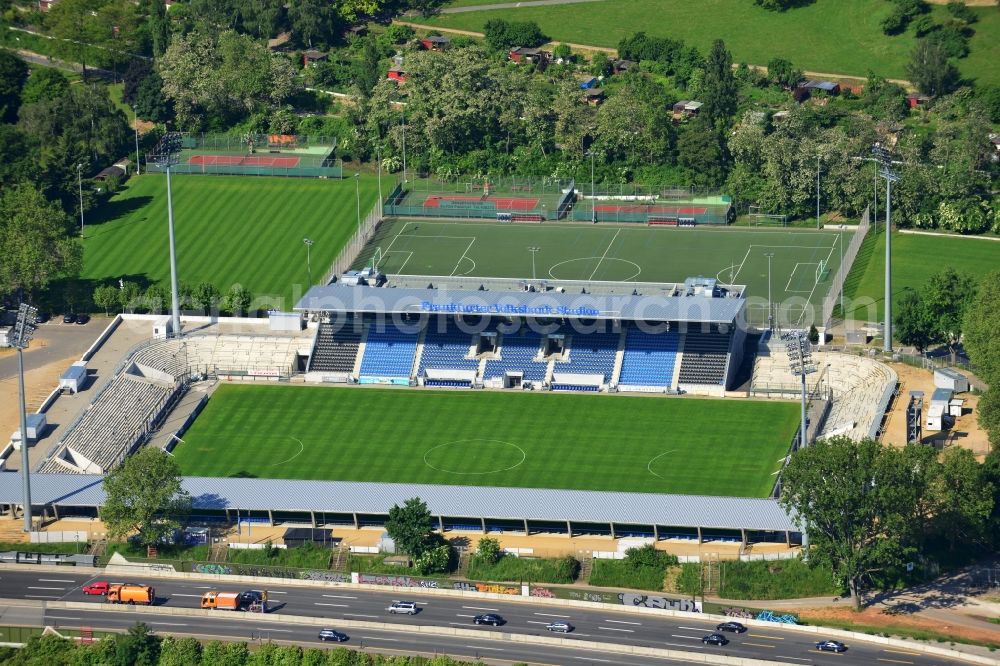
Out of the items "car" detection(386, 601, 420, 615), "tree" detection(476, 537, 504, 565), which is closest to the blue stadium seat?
"tree" detection(476, 537, 504, 565)

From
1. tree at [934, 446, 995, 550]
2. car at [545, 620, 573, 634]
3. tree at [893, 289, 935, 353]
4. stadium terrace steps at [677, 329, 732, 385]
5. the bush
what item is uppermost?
tree at [893, 289, 935, 353]

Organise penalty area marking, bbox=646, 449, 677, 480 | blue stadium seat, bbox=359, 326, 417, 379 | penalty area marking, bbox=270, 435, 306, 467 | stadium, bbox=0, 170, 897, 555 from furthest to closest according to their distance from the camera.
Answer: blue stadium seat, bbox=359, 326, 417, 379
penalty area marking, bbox=270, 435, 306, 467
penalty area marking, bbox=646, 449, 677, 480
stadium, bbox=0, 170, 897, 555

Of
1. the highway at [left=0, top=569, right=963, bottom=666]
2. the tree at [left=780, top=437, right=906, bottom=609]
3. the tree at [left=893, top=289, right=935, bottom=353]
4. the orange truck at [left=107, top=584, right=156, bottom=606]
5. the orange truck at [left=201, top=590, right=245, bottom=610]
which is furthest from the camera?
the tree at [left=893, top=289, right=935, bottom=353]

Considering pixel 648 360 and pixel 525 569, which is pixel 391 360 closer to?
pixel 648 360

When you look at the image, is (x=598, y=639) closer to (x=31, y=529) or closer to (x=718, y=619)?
(x=718, y=619)

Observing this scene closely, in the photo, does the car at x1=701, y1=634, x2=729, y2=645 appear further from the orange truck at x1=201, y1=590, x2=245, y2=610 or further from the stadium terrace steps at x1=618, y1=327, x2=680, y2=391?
the stadium terrace steps at x1=618, y1=327, x2=680, y2=391

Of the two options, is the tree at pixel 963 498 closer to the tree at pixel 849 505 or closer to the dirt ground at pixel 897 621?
the tree at pixel 849 505

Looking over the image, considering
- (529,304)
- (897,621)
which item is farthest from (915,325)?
(897,621)

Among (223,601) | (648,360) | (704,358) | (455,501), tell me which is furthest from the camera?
(648,360)
